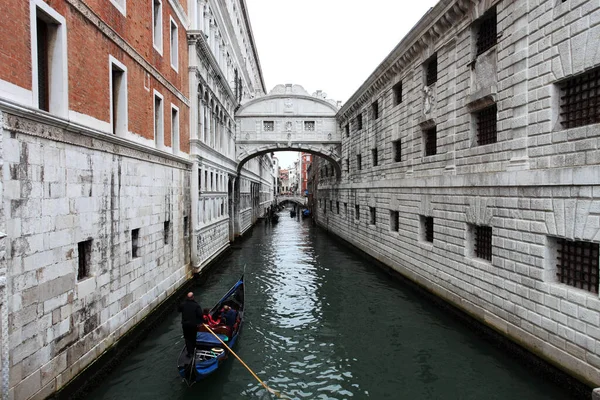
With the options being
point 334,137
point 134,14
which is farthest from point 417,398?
point 334,137

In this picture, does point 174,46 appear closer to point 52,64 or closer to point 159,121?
point 159,121

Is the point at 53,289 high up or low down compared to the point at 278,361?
up

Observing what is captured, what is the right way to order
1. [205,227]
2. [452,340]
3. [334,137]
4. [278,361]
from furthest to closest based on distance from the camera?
Answer: [334,137]
[205,227]
[452,340]
[278,361]

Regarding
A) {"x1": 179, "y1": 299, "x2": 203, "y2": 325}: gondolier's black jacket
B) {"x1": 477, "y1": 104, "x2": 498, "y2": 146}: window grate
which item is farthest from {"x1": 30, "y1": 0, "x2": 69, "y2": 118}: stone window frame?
{"x1": 477, "y1": 104, "x2": 498, "y2": 146}: window grate

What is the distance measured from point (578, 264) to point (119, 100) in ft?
30.7

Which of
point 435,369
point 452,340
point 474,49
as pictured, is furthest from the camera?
point 474,49

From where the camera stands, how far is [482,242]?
30.8 ft

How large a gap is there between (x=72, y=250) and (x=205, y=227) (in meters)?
9.61

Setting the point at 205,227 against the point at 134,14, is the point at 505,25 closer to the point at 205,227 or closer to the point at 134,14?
the point at 134,14

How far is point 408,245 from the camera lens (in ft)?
45.0

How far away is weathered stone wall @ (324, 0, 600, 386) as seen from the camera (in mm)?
6340

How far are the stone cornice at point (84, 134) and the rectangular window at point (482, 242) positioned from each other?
8.24 meters

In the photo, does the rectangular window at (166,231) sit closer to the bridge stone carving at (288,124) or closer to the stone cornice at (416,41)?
the stone cornice at (416,41)

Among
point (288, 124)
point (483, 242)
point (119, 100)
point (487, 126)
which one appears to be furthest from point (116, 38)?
point (288, 124)
